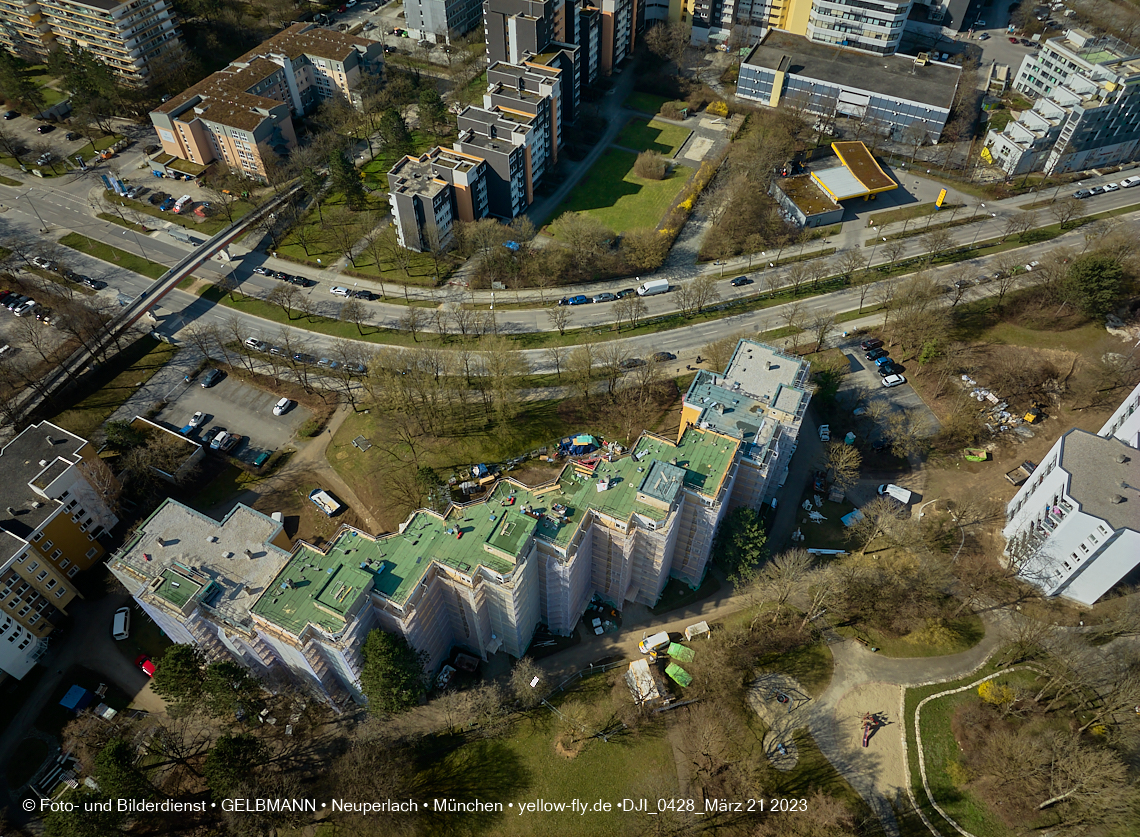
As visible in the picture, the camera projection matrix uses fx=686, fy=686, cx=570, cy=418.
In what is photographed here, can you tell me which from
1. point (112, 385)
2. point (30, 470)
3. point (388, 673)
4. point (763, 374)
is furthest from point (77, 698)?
point (763, 374)

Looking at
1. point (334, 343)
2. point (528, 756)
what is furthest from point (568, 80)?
point (528, 756)

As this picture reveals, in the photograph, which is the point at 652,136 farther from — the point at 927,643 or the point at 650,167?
the point at 927,643

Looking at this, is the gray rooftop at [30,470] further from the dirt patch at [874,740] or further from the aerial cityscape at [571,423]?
the dirt patch at [874,740]

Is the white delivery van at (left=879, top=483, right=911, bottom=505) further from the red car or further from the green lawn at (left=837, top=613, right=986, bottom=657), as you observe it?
the red car

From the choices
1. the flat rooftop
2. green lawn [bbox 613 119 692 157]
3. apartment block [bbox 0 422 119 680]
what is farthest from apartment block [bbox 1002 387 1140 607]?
apartment block [bbox 0 422 119 680]

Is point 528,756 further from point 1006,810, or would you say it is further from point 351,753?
point 1006,810

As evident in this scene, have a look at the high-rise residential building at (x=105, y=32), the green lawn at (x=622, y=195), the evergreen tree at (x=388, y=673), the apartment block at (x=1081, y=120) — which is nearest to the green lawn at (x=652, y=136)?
the green lawn at (x=622, y=195)
